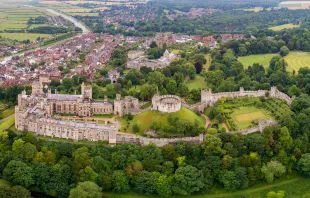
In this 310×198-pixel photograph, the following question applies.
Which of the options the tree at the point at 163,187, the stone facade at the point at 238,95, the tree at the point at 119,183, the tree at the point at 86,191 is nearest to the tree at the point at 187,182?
the tree at the point at 163,187

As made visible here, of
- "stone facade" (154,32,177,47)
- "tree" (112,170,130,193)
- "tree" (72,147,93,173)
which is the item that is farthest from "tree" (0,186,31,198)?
"stone facade" (154,32,177,47)

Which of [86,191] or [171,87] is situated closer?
[86,191]

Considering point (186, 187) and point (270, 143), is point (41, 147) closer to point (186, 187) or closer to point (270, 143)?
point (186, 187)

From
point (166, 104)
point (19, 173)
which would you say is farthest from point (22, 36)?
point (19, 173)

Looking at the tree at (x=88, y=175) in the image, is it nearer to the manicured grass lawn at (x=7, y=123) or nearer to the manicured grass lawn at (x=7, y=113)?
the manicured grass lawn at (x=7, y=123)

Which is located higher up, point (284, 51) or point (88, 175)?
point (284, 51)

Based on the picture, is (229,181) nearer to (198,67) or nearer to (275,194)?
(275,194)
